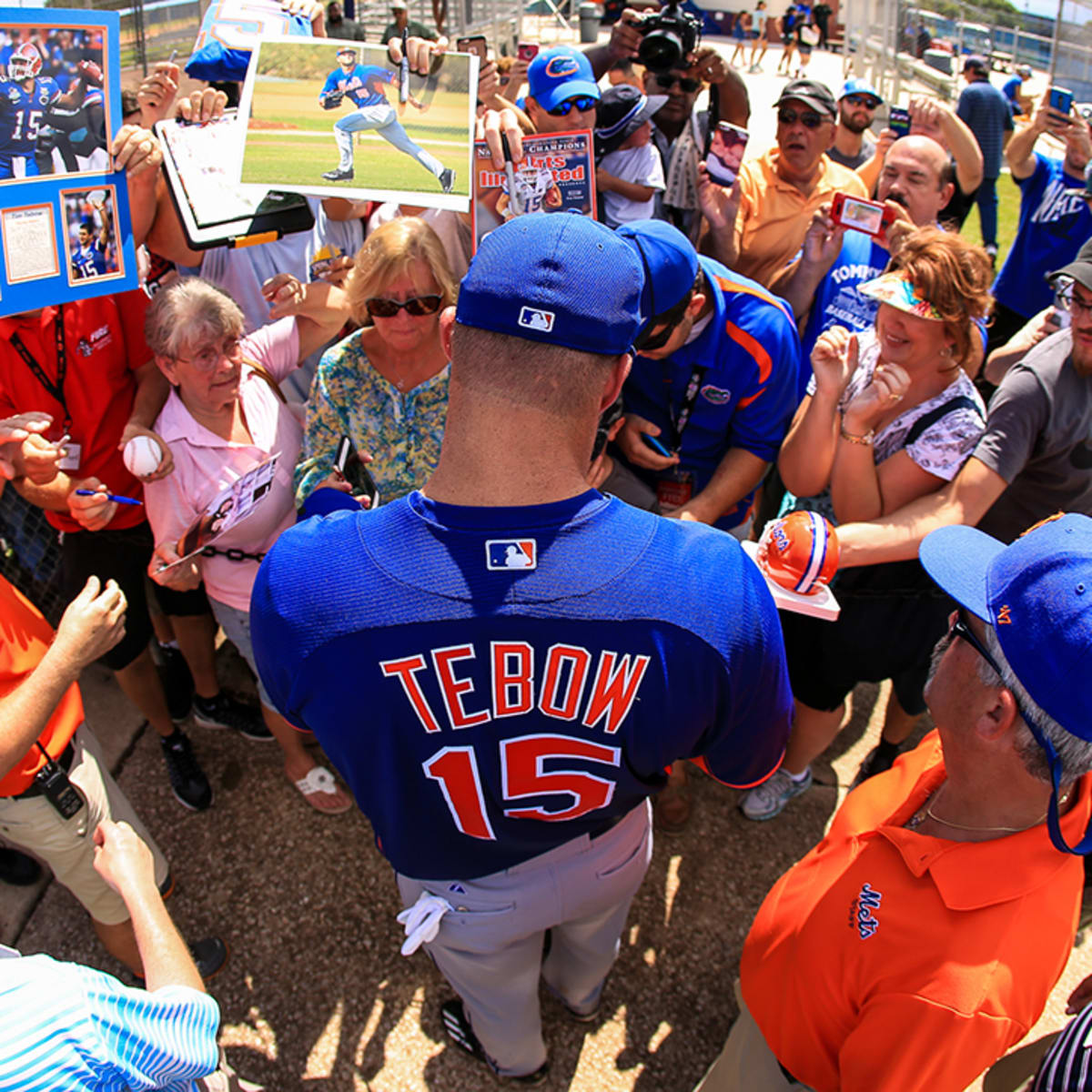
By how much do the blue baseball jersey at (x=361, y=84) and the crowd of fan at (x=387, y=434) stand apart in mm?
154

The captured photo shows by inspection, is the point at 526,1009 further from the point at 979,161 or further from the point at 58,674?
the point at 979,161

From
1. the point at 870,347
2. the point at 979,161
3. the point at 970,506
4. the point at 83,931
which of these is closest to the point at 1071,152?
the point at 979,161

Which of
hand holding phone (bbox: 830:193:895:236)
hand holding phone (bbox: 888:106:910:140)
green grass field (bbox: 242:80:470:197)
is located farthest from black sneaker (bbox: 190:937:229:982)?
hand holding phone (bbox: 888:106:910:140)

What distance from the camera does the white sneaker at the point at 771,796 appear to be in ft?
10.5

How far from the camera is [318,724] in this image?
60.6 inches

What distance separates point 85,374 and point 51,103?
89 cm

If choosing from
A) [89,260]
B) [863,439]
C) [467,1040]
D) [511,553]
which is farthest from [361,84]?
[467,1040]

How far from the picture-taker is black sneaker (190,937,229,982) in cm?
269

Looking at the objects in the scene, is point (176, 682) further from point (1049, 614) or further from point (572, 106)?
point (1049, 614)

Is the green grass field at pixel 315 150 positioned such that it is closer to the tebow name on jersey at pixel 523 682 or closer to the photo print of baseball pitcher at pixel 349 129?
the photo print of baseball pitcher at pixel 349 129

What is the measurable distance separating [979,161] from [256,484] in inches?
199

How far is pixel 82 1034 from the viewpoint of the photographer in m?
1.10

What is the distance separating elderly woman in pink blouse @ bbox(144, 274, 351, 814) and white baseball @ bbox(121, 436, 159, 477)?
129 mm

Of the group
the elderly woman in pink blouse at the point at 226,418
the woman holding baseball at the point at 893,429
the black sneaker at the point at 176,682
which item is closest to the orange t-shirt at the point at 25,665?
the elderly woman in pink blouse at the point at 226,418
